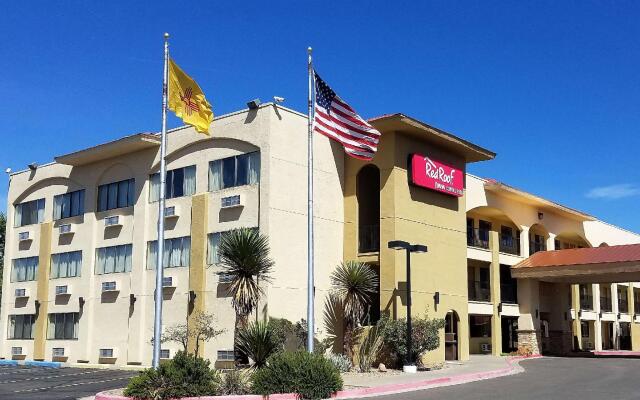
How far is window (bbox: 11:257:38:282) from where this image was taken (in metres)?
43.2

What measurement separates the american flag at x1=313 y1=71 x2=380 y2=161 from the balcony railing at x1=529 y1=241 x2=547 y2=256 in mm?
25424

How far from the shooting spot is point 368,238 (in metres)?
34.3

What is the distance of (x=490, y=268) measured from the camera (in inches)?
1734

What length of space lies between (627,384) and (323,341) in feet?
39.9

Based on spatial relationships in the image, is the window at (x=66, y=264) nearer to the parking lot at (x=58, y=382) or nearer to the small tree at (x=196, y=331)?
the parking lot at (x=58, y=382)

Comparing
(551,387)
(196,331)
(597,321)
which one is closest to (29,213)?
(196,331)

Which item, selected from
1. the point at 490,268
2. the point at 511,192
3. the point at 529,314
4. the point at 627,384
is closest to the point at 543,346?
the point at 529,314

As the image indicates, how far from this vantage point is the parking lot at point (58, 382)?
2348cm

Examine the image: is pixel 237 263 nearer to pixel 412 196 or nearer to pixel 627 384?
pixel 412 196

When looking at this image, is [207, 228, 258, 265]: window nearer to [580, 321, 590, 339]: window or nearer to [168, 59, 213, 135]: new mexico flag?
[168, 59, 213, 135]: new mexico flag

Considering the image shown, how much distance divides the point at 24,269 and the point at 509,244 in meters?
29.2

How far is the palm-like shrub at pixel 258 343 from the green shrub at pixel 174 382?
6923 millimetres

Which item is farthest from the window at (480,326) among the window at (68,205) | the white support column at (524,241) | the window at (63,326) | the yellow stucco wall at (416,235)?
the window at (68,205)

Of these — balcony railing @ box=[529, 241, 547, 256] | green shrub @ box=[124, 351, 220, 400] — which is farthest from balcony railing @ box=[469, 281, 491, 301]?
green shrub @ box=[124, 351, 220, 400]
